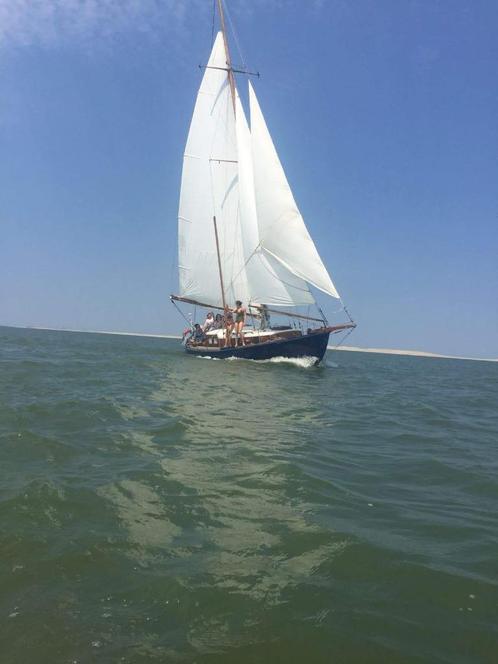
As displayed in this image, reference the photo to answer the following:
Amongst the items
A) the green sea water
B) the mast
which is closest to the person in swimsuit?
the mast

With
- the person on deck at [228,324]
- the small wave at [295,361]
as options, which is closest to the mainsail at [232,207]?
the person on deck at [228,324]

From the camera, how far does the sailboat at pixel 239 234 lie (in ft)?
106

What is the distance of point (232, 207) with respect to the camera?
38500mm

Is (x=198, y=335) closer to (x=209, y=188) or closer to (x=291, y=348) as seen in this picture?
(x=291, y=348)

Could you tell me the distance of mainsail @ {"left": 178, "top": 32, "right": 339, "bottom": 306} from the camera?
110 ft

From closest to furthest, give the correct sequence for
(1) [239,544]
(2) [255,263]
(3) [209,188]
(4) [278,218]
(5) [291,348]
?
1. (1) [239,544]
2. (5) [291,348]
3. (4) [278,218]
4. (2) [255,263]
5. (3) [209,188]

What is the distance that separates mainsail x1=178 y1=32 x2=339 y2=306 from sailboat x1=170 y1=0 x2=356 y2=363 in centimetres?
8

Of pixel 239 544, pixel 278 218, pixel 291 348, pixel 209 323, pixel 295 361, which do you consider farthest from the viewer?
pixel 209 323

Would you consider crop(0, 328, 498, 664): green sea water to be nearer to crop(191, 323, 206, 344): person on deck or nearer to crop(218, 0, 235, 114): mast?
crop(191, 323, 206, 344): person on deck

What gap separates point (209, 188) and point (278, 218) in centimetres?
894

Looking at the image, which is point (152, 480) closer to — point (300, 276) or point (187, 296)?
point (300, 276)

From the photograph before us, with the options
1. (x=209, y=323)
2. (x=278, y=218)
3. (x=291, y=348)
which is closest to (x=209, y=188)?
(x=278, y=218)

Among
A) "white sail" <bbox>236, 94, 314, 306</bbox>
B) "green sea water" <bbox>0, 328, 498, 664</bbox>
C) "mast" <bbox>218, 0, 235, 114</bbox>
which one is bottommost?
"green sea water" <bbox>0, 328, 498, 664</bbox>

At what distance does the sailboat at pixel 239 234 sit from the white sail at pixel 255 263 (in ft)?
0.24
